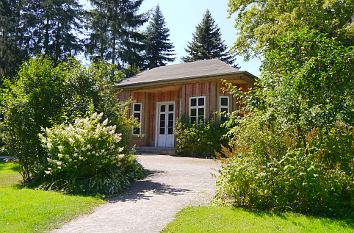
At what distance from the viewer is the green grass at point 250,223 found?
514 centimetres

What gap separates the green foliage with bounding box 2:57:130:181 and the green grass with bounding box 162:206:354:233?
15.8 feet

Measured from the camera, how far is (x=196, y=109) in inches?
671

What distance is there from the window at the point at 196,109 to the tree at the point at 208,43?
81.2 feet

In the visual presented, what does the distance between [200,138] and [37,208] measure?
10.1m

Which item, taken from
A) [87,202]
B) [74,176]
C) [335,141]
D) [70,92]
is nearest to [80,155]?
[74,176]

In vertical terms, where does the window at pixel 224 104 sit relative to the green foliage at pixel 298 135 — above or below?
above

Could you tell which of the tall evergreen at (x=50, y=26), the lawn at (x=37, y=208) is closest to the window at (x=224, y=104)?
the lawn at (x=37, y=208)

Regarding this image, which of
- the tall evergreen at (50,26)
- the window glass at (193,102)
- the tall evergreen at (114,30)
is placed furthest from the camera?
the tall evergreen at (114,30)

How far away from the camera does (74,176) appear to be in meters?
8.26

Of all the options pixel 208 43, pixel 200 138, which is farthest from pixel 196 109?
pixel 208 43

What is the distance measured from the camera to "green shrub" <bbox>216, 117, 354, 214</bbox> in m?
5.97

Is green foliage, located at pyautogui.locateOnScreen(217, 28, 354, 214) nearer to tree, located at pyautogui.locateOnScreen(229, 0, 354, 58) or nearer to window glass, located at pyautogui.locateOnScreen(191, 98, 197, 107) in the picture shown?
tree, located at pyautogui.locateOnScreen(229, 0, 354, 58)

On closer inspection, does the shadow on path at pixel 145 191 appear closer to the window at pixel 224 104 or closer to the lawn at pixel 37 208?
the lawn at pixel 37 208

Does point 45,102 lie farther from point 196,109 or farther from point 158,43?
point 158,43
